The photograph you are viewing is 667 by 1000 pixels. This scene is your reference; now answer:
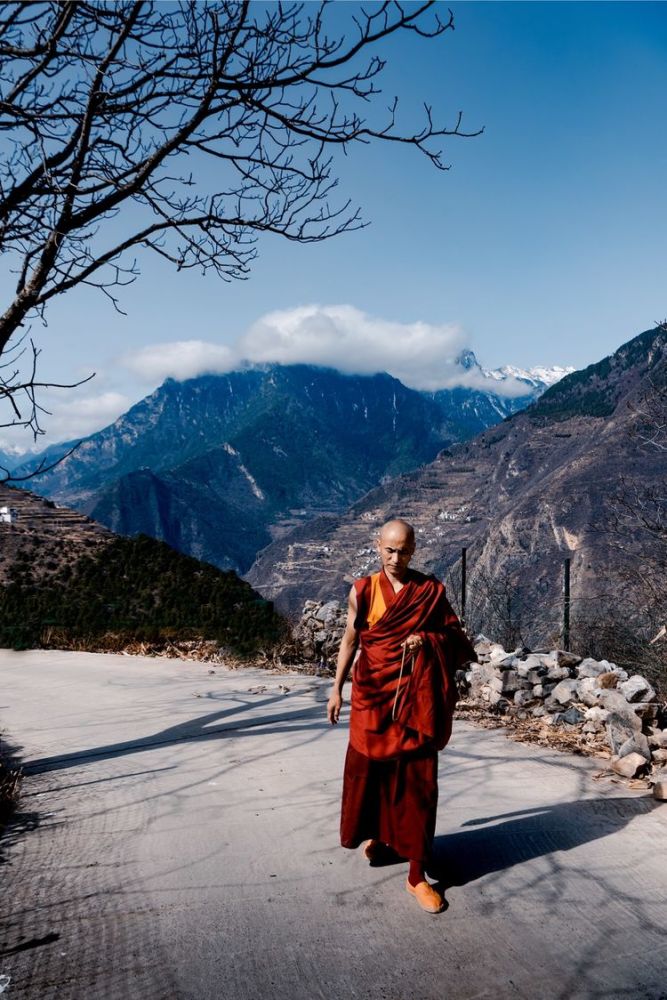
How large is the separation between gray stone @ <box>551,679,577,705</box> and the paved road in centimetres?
86

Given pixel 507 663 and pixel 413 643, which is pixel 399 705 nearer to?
pixel 413 643

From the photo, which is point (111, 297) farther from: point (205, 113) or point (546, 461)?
point (546, 461)

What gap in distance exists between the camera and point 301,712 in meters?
7.39

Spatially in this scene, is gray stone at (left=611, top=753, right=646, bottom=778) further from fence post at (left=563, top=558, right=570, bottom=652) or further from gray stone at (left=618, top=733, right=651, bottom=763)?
fence post at (left=563, top=558, right=570, bottom=652)

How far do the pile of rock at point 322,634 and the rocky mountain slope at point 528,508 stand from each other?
47.7 meters

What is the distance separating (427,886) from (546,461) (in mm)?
162096

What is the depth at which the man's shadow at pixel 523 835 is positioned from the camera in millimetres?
3693

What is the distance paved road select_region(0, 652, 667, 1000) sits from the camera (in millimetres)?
2711

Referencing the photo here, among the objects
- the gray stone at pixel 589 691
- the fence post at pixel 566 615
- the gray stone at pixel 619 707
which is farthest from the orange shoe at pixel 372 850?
the fence post at pixel 566 615

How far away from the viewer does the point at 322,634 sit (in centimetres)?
1134

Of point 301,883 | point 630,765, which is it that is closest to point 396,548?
point 301,883

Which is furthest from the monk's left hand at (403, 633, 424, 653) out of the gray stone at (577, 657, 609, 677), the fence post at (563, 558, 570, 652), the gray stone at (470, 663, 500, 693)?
the fence post at (563, 558, 570, 652)

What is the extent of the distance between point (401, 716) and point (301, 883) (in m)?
0.96

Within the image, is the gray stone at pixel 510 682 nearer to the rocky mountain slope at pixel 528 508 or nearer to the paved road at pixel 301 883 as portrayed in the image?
the paved road at pixel 301 883
